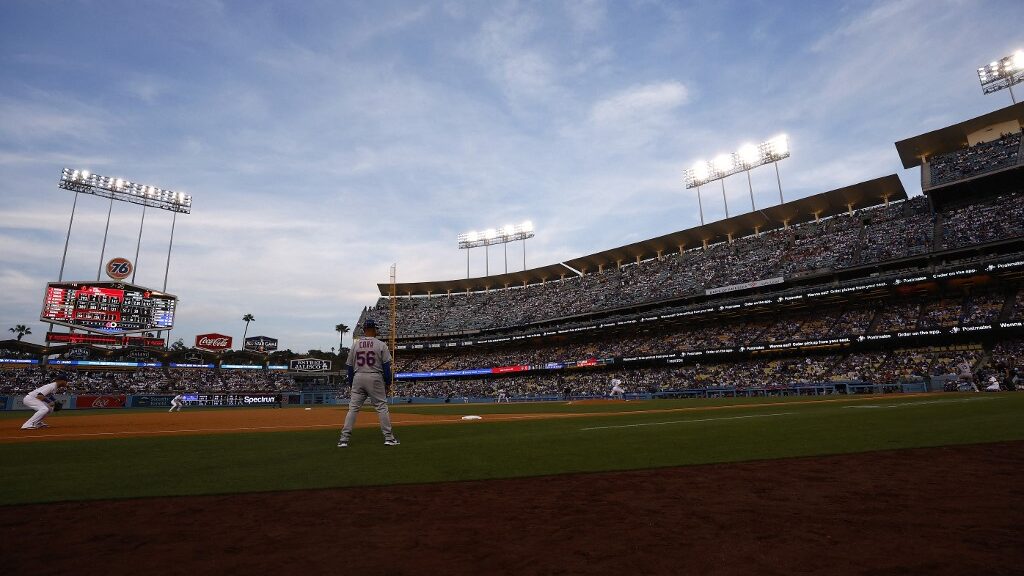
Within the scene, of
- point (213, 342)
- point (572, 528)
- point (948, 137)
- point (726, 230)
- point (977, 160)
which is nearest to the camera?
point (572, 528)

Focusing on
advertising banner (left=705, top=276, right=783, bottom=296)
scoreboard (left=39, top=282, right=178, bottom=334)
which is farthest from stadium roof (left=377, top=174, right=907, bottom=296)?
scoreboard (left=39, top=282, right=178, bottom=334)

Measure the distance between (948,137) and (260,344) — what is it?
273ft

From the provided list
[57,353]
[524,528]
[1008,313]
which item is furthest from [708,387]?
[57,353]

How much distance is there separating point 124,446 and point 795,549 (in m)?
10.4

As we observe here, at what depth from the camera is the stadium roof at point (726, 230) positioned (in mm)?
44791

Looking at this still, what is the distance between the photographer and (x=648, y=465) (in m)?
5.30

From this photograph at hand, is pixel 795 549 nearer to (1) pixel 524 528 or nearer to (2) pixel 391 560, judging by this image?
(1) pixel 524 528

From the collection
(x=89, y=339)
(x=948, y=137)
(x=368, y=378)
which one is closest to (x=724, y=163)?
(x=948, y=137)

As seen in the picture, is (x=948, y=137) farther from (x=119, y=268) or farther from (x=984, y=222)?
(x=119, y=268)

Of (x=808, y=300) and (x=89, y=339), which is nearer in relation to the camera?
(x=808, y=300)

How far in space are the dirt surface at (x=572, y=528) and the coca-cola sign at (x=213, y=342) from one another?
66.9 meters

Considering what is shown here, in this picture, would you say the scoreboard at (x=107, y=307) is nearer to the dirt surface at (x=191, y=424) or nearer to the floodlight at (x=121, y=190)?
the floodlight at (x=121, y=190)

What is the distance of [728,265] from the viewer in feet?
160

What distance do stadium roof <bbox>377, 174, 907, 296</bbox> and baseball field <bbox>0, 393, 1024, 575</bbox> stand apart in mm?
46629
